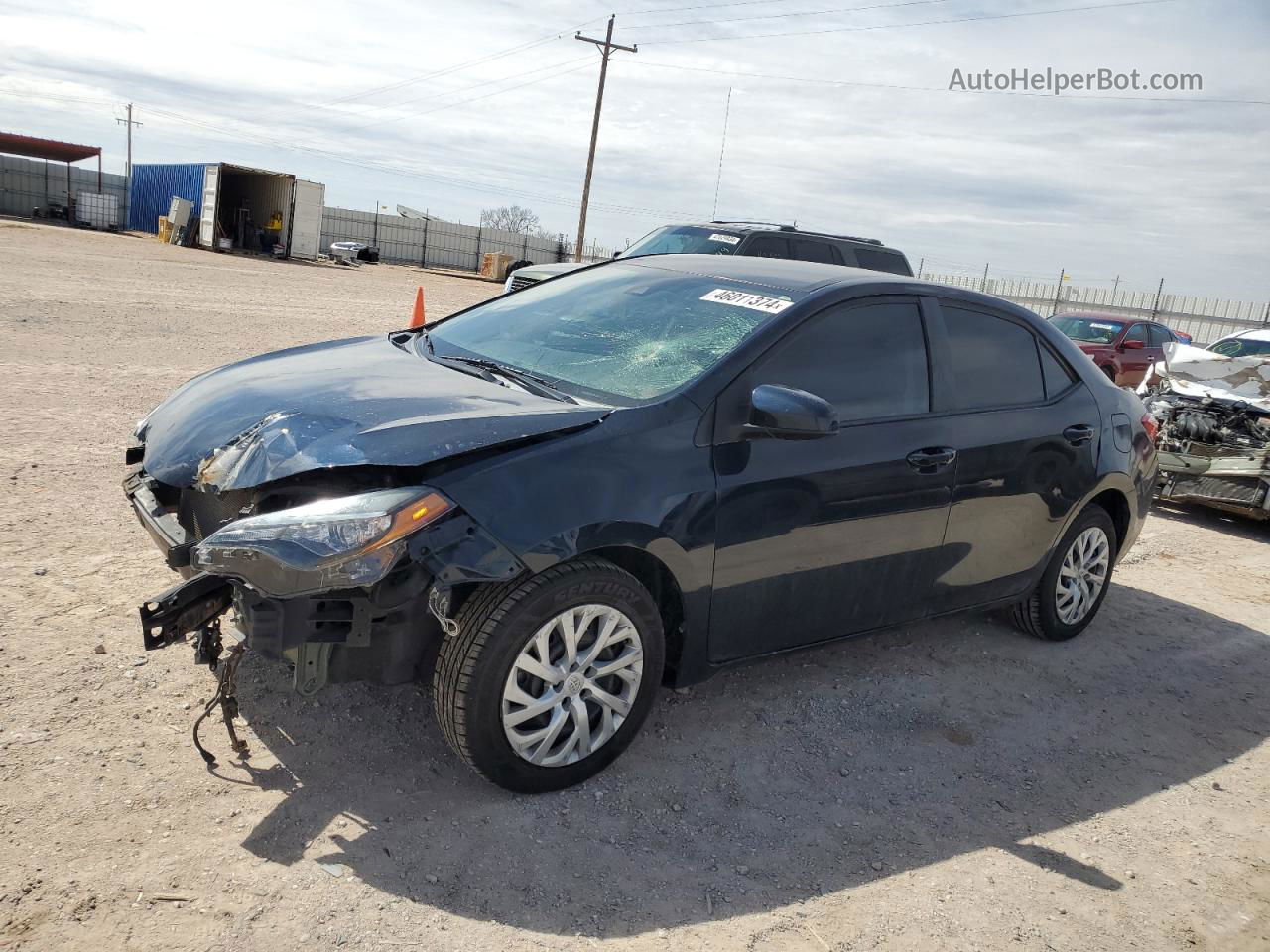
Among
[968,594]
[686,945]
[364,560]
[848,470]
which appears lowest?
[686,945]

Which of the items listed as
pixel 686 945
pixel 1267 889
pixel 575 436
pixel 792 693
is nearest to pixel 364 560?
pixel 575 436

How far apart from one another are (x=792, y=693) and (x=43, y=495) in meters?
4.08

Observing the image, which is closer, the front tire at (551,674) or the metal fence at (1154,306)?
the front tire at (551,674)

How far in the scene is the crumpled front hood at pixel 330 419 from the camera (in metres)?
3.05

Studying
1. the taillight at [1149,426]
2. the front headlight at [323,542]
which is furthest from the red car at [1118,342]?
the front headlight at [323,542]

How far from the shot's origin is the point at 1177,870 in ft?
11.2

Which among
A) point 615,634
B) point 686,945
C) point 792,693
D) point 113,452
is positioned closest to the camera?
point 686,945

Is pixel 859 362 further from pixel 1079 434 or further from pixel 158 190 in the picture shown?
pixel 158 190

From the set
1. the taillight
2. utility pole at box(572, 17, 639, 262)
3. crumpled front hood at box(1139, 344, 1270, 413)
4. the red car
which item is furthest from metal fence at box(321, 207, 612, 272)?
the taillight

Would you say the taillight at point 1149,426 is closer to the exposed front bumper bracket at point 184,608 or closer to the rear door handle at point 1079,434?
the rear door handle at point 1079,434

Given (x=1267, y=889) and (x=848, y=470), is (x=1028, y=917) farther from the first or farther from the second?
(x=848, y=470)

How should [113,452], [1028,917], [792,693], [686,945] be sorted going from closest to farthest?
[686,945] < [1028,917] < [792,693] < [113,452]

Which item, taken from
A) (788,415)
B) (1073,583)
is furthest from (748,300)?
(1073,583)

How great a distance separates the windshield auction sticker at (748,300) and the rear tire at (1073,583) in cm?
213
